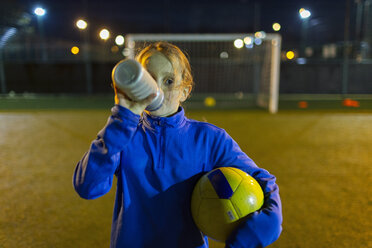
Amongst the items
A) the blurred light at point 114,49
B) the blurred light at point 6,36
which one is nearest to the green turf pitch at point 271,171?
the blurred light at point 114,49

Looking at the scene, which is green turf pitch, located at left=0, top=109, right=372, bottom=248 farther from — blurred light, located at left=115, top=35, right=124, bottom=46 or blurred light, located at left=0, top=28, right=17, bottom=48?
blurred light, located at left=0, top=28, right=17, bottom=48

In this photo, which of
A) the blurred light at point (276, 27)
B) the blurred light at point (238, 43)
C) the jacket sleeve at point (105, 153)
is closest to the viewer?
the jacket sleeve at point (105, 153)

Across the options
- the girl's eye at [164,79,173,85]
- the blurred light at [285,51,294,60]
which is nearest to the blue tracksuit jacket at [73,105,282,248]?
the girl's eye at [164,79,173,85]

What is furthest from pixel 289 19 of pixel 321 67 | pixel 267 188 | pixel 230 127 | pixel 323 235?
pixel 267 188

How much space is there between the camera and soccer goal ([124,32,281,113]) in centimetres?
1230

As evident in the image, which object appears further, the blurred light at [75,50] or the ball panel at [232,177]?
the blurred light at [75,50]

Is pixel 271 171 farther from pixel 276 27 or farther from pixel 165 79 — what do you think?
pixel 276 27

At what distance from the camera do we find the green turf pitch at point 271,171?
118 inches

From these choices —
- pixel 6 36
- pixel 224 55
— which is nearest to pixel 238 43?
pixel 224 55

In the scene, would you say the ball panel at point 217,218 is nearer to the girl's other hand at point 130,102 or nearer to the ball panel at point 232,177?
the ball panel at point 232,177

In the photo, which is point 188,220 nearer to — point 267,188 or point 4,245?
point 267,188

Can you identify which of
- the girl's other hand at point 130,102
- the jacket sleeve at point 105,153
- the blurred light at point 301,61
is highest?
the blurred light at point 301,61

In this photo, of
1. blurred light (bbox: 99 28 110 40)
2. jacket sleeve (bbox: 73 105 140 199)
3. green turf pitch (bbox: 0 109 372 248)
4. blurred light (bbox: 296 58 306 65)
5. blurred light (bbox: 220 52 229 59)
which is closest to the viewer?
jacket sleeve (bbox: 73 105 140 199)

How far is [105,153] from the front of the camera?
46.4 inches
